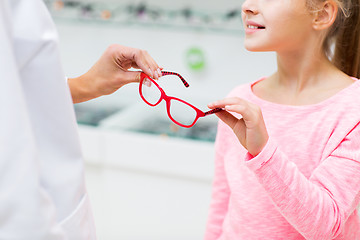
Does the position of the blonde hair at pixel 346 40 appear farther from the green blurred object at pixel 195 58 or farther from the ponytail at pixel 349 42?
the green blurred object at pixel 195 58

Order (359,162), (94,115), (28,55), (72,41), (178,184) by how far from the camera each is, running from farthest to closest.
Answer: (72,41) → (94,115) → (178,184) → (359,162) → (28,55)

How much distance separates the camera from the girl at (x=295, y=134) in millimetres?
743

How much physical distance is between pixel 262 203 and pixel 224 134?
175 mm

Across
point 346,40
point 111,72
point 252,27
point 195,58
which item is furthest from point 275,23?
point 195,58

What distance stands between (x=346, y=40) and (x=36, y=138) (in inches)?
27.5

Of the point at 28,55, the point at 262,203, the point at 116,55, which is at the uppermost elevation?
the point at 28,55

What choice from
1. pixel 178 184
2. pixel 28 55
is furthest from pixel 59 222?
pixel 178 184

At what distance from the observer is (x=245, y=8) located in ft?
2.87

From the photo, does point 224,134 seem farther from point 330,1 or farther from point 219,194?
point 330,1

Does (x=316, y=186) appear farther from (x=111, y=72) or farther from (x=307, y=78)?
(x=111, y=72)

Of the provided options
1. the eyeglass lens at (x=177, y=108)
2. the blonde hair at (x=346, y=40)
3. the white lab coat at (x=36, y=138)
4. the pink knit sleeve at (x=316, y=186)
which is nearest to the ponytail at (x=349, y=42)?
the blonde hair at (x=346, y=40)

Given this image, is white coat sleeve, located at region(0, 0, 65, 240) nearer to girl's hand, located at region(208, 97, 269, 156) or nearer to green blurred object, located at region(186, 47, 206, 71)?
girl's hand, located at region(208, 97, 269, 156)

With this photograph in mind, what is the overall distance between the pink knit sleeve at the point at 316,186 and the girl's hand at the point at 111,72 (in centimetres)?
28

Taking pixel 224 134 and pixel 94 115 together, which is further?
pixel 94 115
